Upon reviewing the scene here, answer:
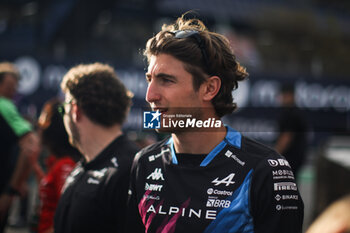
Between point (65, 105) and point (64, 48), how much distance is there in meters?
9.80

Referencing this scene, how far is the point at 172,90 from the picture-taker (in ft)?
6.10

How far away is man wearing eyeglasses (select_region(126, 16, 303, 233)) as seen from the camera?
167 centimetres

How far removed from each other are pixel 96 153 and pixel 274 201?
1.25 metres

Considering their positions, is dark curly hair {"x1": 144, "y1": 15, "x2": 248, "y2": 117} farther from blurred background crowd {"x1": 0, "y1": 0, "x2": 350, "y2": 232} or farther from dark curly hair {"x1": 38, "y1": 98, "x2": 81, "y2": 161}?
dark curly hair {"x1": 38, "y1": 98, "x2": 81, "y2": 161}

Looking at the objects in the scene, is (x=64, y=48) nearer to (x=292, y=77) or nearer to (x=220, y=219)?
(x=292, y=77)

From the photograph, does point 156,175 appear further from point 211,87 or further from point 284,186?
point 284,186

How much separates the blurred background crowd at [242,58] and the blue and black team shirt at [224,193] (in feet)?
2.57

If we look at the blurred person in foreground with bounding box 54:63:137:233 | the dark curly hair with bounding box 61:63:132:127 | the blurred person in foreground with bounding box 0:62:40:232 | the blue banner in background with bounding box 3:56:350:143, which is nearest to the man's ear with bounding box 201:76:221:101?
the blurred person in foreground with bounding box 54:63:137:233

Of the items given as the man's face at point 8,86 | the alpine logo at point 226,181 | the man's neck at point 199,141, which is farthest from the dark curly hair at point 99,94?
the man's face at point 8,86

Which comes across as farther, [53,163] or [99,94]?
[53,163]

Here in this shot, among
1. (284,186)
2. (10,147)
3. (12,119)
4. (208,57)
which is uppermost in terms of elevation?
(208,57)

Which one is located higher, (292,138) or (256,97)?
(292,138)

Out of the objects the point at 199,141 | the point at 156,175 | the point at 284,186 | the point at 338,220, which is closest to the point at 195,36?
the point at 199,141

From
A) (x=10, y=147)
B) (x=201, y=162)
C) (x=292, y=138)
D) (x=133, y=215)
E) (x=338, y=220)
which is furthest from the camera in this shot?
(x=292, y=138)
